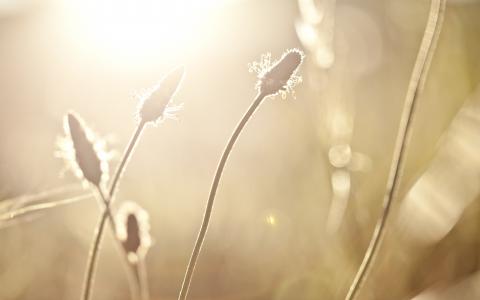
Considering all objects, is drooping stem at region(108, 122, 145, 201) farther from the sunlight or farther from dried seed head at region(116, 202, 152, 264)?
the sunlight

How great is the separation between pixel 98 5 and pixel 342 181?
0.70m

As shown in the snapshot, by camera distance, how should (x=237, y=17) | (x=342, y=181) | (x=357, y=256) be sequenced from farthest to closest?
1. (x=237, y=17)
2. (x=357, y=256)
3. (x=342, y=181)

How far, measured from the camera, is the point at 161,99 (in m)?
0.40

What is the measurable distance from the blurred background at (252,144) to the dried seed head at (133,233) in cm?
25

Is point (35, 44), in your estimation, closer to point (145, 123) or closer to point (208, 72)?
point (208, 72)

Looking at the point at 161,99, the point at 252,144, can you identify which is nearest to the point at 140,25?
the point at 252,144

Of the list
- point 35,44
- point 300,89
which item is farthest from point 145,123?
point 35,44

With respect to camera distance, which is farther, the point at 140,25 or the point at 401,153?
the point at 140,25

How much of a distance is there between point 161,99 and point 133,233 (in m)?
0.09

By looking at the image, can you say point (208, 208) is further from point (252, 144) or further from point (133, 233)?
point (252, 144)

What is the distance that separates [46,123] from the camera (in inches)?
46.0

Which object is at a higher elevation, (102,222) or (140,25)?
(140,25)

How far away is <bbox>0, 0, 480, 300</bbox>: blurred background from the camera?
669 millimetres

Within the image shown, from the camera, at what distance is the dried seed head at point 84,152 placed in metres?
0.39
